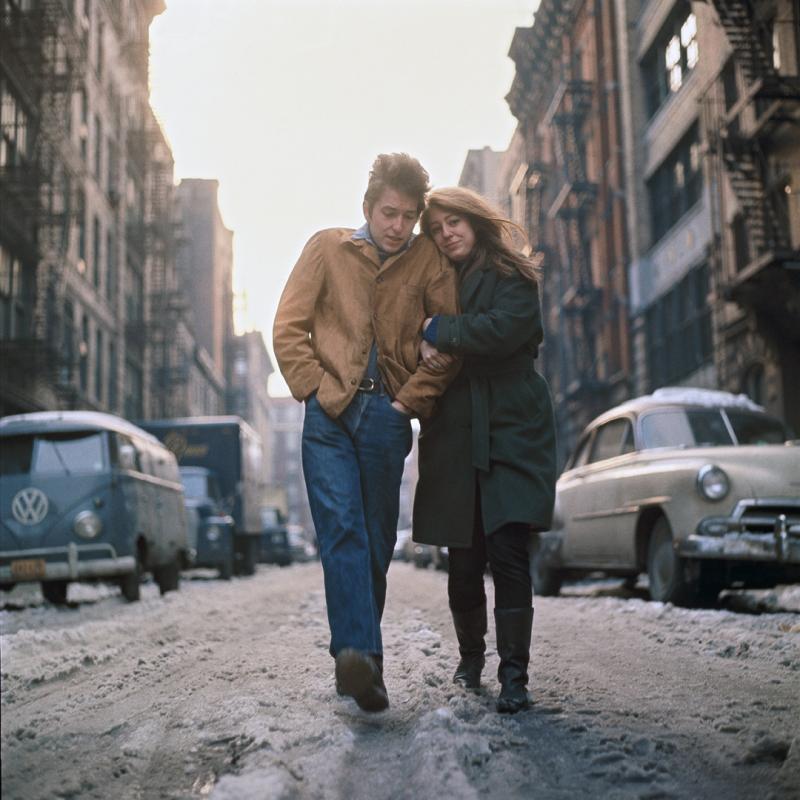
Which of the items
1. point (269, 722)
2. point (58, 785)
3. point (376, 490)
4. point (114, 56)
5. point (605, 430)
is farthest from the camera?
point (114, 56)

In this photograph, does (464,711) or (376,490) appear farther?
(376,490)

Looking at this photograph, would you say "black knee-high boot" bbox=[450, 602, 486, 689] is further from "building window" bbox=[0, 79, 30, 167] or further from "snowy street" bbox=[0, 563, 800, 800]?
"building window" bbox=[0, 79, 30, 167]

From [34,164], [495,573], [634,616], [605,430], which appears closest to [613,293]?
[34,164]

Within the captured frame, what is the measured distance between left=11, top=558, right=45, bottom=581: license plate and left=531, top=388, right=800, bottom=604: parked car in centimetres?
515

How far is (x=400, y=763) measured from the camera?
10.9 ft

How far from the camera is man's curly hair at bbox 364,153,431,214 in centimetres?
454

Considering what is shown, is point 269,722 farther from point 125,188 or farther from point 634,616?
point 125,188

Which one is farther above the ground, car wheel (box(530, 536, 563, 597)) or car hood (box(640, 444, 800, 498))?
car hood (box(640, 444, 800, 498))

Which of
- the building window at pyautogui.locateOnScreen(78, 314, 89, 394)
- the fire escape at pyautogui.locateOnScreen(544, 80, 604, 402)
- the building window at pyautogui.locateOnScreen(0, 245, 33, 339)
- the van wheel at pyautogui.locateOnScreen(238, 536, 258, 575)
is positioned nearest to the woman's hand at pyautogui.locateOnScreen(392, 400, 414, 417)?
the van wheel at pyautogui.locateOnScreen(238, 536, 258, 575)

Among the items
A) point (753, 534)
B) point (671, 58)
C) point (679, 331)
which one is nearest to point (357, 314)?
point (753, 534)

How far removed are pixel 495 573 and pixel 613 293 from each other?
30.2 m

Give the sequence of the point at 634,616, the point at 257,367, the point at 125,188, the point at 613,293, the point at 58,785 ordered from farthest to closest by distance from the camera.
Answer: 1. the point at 257,367
2. the point at 125,188
3. the point at 613,293
4. the point at 634,616
5. the point at 58,785

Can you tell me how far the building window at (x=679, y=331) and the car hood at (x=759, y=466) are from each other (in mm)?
16264

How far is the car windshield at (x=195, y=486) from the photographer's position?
21.7 m
